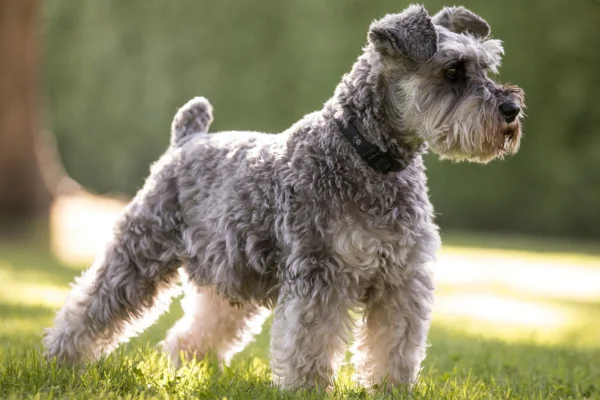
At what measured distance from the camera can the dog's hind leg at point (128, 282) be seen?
4.97 m

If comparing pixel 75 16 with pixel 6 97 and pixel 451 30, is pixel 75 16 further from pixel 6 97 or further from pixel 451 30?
pixel 451 30

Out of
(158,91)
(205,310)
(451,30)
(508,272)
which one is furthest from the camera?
(158,91)

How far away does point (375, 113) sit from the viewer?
4.26 metres

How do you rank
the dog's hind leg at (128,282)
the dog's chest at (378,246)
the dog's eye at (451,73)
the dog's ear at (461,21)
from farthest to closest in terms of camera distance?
the dog's hind leg at (128,282) < the dog's ear at (461,21) < the dog's eye at (451,73) < the dog's chest at (378,246)

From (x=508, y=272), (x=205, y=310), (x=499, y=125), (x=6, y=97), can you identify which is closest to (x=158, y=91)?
(x=6, y=97)

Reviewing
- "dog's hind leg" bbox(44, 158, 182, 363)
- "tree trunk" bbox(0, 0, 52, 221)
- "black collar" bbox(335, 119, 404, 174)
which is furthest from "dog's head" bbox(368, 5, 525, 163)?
"tree trunk" bbox(0, 0, 52, 221)

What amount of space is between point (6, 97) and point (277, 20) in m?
6.07

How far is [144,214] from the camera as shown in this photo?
502cm

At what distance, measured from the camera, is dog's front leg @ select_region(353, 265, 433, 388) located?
4.25 m

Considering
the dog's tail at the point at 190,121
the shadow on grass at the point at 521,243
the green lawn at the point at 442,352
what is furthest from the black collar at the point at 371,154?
the shadow on grass at the point at 521,243

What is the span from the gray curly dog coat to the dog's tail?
82 cm

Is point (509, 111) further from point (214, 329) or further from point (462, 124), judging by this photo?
point (214, 329)

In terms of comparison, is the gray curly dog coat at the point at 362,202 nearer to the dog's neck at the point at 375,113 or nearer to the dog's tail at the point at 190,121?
the dog's neck at the point at 375,113

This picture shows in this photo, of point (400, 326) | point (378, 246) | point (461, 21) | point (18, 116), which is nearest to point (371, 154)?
point (378, 246)
